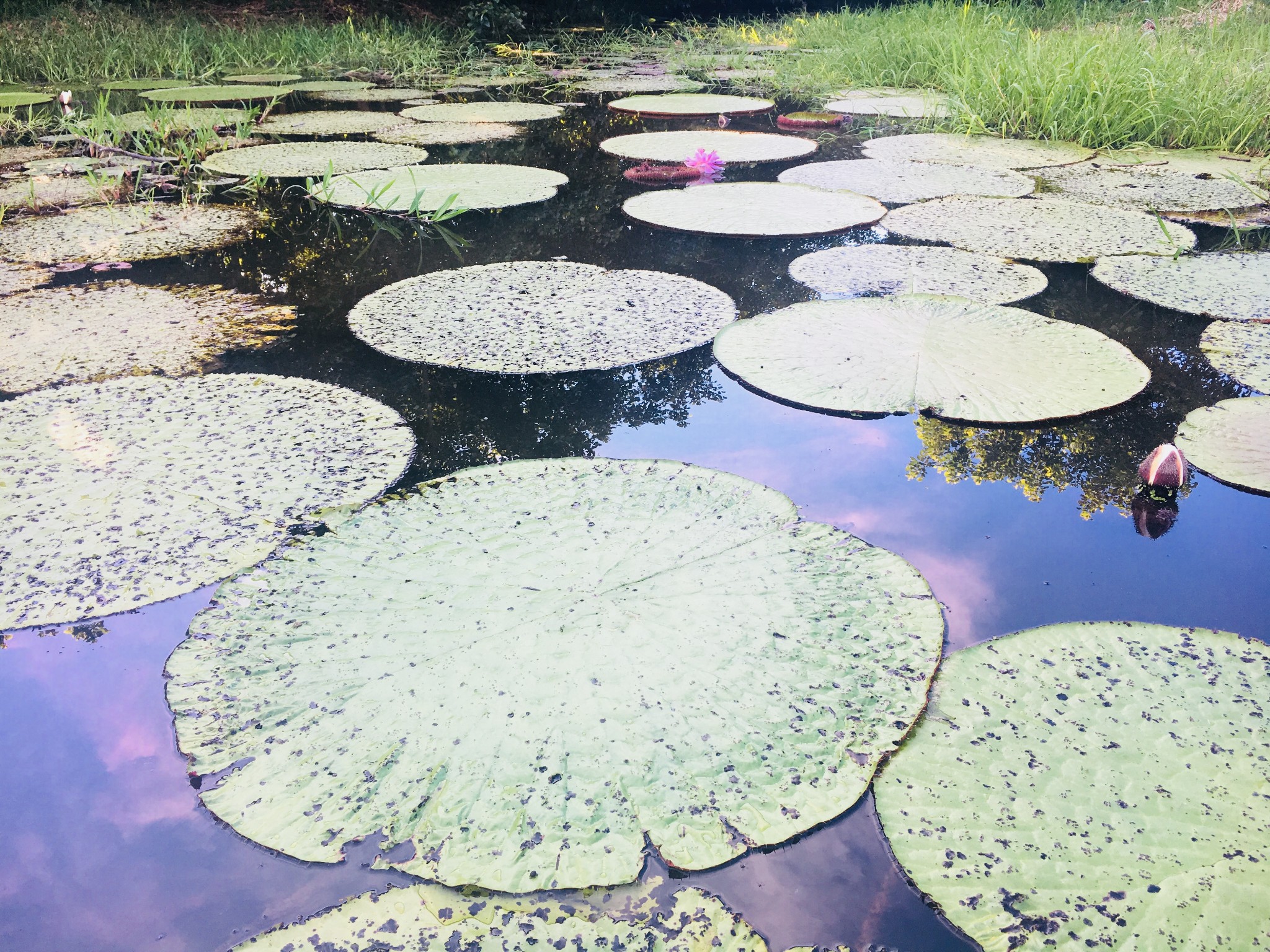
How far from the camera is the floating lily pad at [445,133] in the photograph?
12.3 ft

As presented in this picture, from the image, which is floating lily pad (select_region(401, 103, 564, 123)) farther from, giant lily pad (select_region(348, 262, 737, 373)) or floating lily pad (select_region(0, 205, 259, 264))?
giant lily pad (select_region(348, 262, 737, 373))

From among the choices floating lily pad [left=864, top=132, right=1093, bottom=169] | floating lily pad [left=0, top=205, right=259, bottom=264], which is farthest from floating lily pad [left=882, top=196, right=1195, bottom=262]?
floating lily pad [left=0, top=205, right=259, bottom=264]

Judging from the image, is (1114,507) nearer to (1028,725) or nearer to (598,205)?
(1028,725)

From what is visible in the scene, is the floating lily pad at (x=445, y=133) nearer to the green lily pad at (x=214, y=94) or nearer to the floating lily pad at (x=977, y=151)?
the green lily pad at (x=214, y=94)

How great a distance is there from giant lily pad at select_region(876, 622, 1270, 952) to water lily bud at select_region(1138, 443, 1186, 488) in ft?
1.25

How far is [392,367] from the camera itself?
166 centimetres

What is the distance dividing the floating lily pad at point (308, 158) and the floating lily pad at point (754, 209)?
119 cm

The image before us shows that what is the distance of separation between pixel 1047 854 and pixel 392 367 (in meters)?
1.41

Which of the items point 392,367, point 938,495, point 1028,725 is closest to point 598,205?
point 392,367

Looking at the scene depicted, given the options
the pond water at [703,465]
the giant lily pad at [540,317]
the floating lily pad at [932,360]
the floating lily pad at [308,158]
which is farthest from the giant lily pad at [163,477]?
the floating lily pad at [308,158]

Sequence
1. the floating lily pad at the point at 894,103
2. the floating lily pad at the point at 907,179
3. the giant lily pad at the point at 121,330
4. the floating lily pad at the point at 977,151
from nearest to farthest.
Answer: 1. the giant lily pad at the point at 121,330
2. the floating lily pad at the point at 907,179
3. the floating lily pad at the point at 977,151
4. the floating lily pad at the point at 894,103

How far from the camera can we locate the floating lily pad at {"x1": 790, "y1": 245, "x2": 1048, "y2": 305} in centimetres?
196

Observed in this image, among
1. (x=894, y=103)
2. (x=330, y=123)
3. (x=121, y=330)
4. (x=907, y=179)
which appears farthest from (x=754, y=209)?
(x=894, y=103)

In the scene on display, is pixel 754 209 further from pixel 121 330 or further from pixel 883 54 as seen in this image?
pixel 883 54
